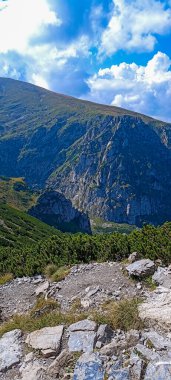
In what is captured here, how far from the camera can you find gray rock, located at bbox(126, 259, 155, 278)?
1884 centimetres

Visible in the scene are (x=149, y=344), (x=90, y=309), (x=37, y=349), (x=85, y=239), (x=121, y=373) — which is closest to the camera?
(x=121, y=373)

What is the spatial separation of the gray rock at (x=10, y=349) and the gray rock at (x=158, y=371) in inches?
Answer: 178

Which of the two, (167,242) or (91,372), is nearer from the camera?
(91,372)

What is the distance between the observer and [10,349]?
12922mm

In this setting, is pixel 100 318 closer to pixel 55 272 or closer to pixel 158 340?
pixel 158 340

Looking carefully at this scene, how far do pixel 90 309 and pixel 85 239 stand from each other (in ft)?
39.1

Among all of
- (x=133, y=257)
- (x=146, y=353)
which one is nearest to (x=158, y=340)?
(x=146, y=353)

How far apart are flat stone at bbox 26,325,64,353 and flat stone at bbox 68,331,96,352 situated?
0.47m

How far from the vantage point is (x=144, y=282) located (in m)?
18.4

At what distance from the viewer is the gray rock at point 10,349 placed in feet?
40.3

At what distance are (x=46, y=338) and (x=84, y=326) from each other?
1.38 metres

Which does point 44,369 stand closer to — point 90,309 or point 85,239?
point 90,309

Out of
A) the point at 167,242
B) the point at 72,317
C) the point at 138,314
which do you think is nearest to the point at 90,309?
the point at 72,317

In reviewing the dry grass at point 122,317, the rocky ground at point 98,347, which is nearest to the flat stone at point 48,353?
the rocky ground at point 98,347
